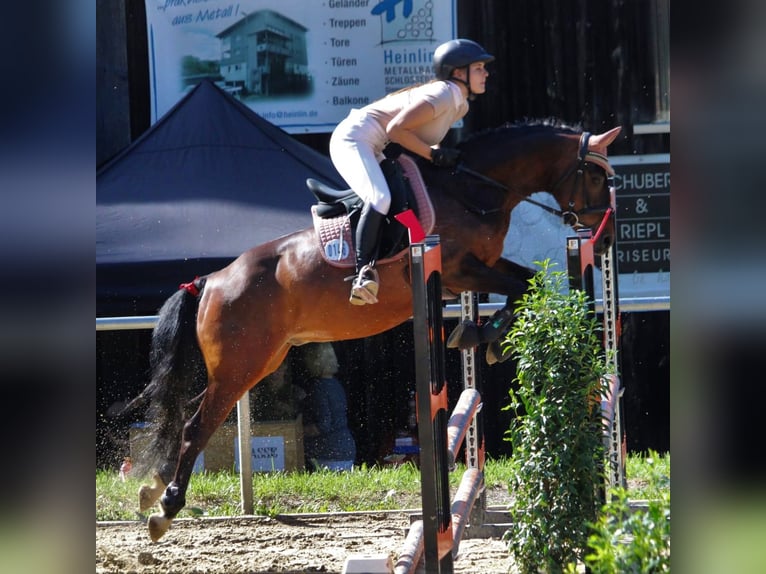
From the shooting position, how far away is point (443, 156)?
455 centimetres

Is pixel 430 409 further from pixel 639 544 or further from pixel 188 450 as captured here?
pixel 188 450

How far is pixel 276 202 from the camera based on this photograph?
19.5ft

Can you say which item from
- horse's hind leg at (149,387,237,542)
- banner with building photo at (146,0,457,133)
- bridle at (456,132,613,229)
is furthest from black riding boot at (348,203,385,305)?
banner with building photo at (146,0,457,133)

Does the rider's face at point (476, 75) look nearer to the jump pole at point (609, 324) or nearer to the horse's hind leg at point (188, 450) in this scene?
the jump pole at point (609, 324)

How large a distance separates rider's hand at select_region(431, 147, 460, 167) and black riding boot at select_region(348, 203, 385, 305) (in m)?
0.36

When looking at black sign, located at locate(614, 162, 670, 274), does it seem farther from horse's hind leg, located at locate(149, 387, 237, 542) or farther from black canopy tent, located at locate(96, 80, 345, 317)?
horse's hind leg, located at locate(149, 387, 237, 542)

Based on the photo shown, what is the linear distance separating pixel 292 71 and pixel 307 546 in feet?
11.3

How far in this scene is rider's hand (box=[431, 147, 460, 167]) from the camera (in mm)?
4527

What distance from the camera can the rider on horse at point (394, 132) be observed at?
4.35 meters

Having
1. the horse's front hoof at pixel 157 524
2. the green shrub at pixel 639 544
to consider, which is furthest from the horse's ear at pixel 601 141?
the green shrub at pixel 639 544

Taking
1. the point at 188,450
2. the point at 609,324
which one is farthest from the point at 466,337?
the point at 188,450

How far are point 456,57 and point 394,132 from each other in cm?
42
